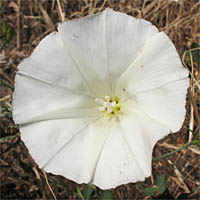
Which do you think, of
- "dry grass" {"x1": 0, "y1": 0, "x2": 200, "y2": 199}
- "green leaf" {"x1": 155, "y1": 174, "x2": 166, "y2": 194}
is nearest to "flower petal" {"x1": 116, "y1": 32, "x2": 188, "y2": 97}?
"green leaf" {"x1": 155, "y1": 174, "x2": 166, "y2": 194}

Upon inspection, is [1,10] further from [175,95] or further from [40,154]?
[175,95]

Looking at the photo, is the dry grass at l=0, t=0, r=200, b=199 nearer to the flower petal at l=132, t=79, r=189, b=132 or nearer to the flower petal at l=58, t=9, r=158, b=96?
the flower petal at l=58, t=9, r=158, b=96

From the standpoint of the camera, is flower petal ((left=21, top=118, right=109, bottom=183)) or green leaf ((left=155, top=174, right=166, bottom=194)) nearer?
flower petal ((left=21, top=118, right=109, bottom=183))

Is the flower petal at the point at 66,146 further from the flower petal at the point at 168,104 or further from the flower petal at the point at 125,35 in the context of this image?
the flower petal at the point at 125,35

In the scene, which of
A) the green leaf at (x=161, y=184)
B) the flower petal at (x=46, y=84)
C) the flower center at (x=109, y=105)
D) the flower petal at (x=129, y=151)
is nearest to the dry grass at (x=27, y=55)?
the green leaf at (x=161, y=184)

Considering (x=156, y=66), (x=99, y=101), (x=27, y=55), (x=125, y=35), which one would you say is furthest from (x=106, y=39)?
(x=27, y=55)

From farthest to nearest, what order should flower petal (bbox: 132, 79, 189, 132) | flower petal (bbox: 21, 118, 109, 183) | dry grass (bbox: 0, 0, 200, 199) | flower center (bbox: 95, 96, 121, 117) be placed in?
dry grass (bbox: 0, 0, 200, 199), flower center (bbox: 95, 96, 121, 117), flower petal (bbox: 21, 118, 109, 183), flower petal (bbox: 132, 79, 189, 132)

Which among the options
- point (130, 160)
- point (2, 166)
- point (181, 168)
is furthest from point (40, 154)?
point (181, 168)
